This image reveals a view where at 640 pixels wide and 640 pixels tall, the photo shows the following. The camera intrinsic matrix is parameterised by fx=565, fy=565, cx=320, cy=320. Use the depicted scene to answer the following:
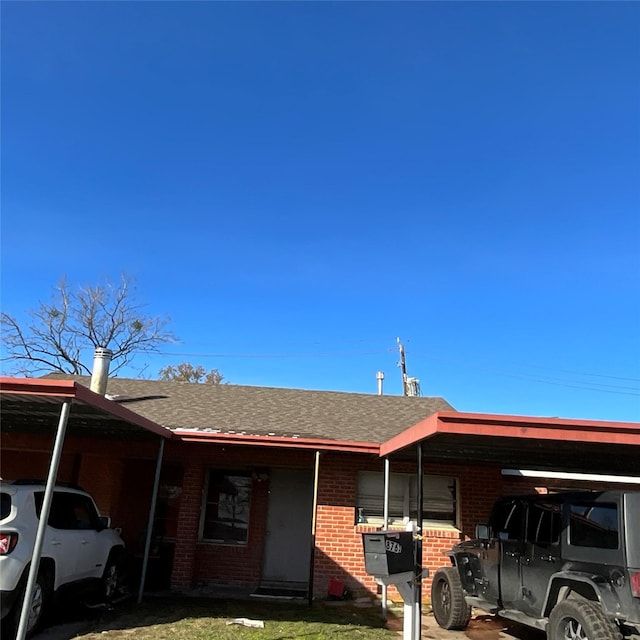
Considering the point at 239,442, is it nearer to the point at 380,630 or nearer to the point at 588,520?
the point at 380,630

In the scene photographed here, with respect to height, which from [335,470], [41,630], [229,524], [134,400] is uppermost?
[134,400]

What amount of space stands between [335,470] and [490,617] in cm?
362

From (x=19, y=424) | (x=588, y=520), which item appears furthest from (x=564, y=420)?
(x=19, y=424)

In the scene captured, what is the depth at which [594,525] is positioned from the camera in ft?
19.4

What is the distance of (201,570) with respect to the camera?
36.5 ft

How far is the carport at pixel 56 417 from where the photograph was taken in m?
5.78

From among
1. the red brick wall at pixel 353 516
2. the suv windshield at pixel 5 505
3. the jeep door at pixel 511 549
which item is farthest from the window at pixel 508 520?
the suv windshield at pixel 5 505

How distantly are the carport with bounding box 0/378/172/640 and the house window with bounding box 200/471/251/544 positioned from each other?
211 cm

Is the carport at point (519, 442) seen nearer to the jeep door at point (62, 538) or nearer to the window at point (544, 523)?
the window at point (544, 523)

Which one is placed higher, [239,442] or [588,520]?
[239,442]

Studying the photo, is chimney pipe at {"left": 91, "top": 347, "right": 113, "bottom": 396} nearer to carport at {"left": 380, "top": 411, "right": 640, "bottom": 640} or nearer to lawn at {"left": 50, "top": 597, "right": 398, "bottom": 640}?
lawn at {"left": 50, "top": 597, "right": 398, "bottom": 640}

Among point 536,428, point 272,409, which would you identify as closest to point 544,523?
point 536,428

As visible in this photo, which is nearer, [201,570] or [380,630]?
[380,630]

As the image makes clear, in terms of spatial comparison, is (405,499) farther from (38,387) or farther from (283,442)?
(38,387)
